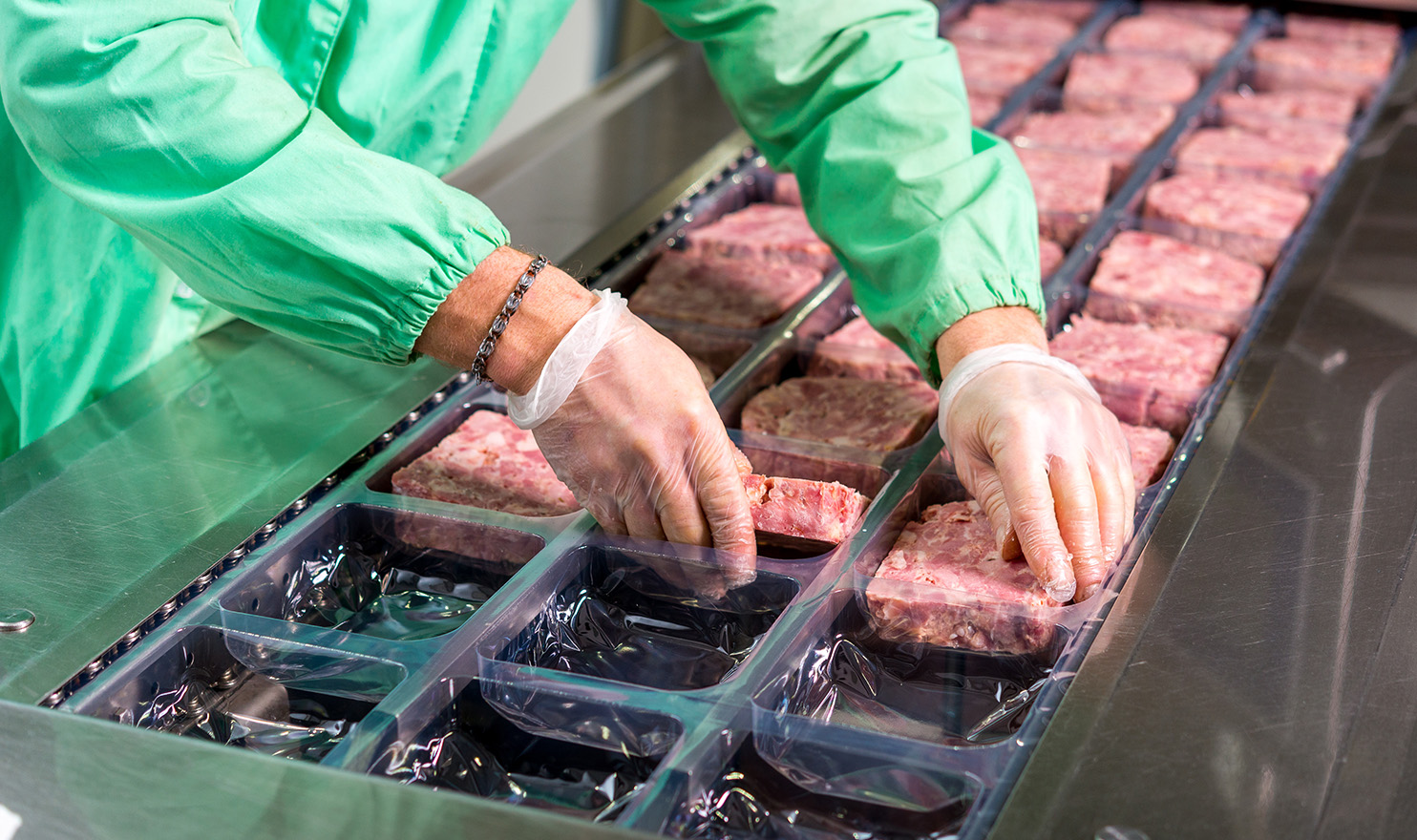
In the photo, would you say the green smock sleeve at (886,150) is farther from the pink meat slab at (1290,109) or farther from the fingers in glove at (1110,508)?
the pink meat slab at (1290,109)

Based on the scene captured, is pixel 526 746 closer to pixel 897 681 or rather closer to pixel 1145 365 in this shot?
pixel 897 681

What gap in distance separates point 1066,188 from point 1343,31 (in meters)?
1.26

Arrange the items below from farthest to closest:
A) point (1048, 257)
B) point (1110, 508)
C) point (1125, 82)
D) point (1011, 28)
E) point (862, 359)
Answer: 1. point (1011, 28)
2. point (1125, 82)
3. point (1048, 257)
4. point (862, 359)
5. point (1110, 508)

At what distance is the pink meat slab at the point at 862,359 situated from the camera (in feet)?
6.66

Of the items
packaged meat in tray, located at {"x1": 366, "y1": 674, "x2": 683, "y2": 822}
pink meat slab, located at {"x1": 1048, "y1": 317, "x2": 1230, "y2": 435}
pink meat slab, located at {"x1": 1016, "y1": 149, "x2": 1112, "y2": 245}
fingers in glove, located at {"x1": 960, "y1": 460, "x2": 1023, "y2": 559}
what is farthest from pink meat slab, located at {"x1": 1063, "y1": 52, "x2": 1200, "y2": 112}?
packaged meat in tray, located at {"x1": 366, "y1": 674, "x2": 683, "y2": 822}

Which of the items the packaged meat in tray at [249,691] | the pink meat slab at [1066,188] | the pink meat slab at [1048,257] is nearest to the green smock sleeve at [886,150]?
the pink meat slab at [1048,257]

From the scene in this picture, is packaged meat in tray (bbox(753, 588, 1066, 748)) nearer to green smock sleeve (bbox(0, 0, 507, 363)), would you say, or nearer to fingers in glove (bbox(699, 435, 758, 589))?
fingers in glove (bbox(699, 435, 758, 589))

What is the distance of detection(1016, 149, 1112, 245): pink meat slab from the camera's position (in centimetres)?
242

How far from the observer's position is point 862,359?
2061 millimetres

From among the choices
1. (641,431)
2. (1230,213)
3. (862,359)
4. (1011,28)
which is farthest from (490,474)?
(1011,28)

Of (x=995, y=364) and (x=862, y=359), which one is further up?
(x=995, y=364)

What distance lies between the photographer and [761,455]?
1821mm

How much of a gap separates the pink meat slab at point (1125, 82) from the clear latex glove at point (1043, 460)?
4.72ft

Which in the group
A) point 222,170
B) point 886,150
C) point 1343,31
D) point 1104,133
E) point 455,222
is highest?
point 222,170
